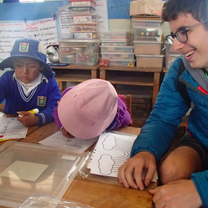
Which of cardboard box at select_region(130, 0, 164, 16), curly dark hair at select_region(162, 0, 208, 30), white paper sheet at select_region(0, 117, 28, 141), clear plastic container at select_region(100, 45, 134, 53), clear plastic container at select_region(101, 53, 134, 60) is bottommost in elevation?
white paper sheet at select_region(0, 117, 28, 141)

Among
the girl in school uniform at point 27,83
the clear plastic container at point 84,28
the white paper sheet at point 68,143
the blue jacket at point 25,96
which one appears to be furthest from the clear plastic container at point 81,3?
the white paper sheet at point 68,143

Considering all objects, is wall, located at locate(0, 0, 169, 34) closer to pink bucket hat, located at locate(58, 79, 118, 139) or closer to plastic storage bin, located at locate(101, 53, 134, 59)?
plastic storage bin, located at locate(101, 53, 134, 59)

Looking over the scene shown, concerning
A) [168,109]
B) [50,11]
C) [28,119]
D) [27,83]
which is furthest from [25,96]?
[50,11]

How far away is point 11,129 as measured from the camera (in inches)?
32.3

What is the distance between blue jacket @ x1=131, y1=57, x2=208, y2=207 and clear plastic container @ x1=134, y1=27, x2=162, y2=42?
1014 mm

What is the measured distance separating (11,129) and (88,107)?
397 millimetres

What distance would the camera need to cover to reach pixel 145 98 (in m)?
1.83

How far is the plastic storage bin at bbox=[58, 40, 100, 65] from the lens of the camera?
1.88 metres

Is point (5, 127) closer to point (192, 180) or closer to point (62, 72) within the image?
point (192, 180)

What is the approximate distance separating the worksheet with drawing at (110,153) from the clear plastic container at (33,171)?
0.14 ft

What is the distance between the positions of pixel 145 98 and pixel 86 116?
128cm

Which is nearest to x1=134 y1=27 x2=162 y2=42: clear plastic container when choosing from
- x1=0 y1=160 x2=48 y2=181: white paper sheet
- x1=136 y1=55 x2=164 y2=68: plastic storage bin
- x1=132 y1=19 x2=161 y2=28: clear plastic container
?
x1=132 y1=19 x2=161 y2=28: clear plastic container

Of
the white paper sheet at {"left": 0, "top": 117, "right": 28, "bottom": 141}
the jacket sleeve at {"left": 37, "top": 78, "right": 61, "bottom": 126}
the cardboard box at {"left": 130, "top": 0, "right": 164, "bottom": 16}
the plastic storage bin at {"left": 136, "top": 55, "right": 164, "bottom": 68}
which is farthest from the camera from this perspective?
the plastic storage bin at {"left": 136, "top": 55, "right": 164, "bottom": 68}

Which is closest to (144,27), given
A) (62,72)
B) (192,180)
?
(62,72)
